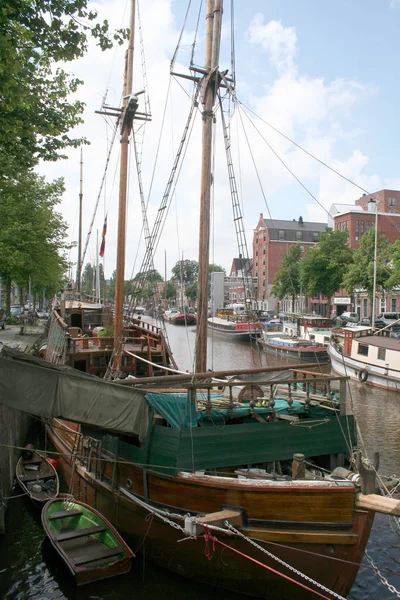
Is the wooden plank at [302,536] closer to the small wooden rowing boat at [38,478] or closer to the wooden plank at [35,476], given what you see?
the small wooden rowing boat at [38,478]

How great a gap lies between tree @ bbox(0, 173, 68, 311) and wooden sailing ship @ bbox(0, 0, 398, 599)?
17762 millimetres

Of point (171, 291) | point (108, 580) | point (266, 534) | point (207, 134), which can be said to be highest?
point (207, 134)

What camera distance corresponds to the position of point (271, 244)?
315ft

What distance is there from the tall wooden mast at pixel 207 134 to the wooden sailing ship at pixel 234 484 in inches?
41.0

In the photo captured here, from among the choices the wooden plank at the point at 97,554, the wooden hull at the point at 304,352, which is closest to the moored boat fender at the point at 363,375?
the wooden hull at the point at 304,352

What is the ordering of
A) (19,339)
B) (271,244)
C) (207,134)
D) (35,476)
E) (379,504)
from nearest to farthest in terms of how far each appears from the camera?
1. (379,504)
2. (207,134)
3. (35,476)
4. (19,339)
5. (271,244)

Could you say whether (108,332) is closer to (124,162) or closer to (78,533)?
(124,162)

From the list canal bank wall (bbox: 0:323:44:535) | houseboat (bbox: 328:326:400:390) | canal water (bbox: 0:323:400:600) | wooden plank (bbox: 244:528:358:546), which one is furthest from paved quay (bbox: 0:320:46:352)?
houseboat (bbox: 328:326:400:390)

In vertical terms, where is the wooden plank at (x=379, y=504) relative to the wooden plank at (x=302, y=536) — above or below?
above

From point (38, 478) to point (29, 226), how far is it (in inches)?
748

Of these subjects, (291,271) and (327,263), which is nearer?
(327,263)

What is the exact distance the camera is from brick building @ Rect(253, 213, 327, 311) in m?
95.8

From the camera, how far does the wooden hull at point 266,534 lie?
7484 millimetres

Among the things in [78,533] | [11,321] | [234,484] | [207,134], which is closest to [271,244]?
[11,321]
